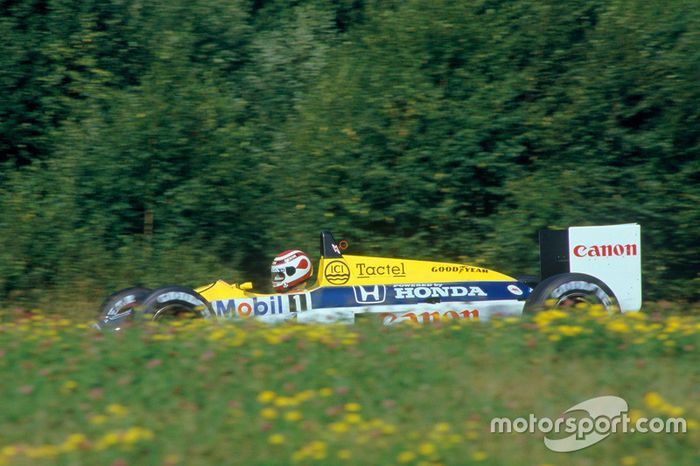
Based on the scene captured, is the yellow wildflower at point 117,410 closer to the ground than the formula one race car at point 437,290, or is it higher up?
closer to the ground

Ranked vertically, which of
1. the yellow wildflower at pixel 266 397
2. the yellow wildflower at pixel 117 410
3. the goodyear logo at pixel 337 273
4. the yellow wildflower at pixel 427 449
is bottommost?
the yellow wildflower at pixel 427 449

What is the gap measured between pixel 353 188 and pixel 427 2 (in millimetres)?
3389

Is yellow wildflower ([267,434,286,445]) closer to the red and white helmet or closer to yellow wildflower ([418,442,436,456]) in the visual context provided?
yellow wildflower ([418,442,436,456])

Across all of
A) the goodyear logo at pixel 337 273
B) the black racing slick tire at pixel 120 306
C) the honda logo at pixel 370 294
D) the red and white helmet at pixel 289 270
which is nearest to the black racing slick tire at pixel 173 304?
the black racing slick tire at pixel 120 306

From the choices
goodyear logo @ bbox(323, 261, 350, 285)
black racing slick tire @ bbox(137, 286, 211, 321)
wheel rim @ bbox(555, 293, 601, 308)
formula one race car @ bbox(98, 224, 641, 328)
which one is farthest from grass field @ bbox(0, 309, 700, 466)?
goodyear logo @ bbox(323, 261, 350, 285)

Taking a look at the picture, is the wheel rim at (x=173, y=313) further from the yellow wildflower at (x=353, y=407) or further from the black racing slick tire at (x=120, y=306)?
the yellow wildflower at (x=353, y=407)

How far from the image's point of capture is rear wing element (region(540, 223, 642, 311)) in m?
9.42

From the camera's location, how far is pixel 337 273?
930cm

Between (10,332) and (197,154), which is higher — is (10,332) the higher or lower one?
the lower one

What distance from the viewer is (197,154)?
1302cm

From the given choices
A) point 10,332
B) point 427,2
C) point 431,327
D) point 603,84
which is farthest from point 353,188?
point 10,332

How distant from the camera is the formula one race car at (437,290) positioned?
8953 millimetres

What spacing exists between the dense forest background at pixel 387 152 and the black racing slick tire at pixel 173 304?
12.3 ft

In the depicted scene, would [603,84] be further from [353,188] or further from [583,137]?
[353,188]
